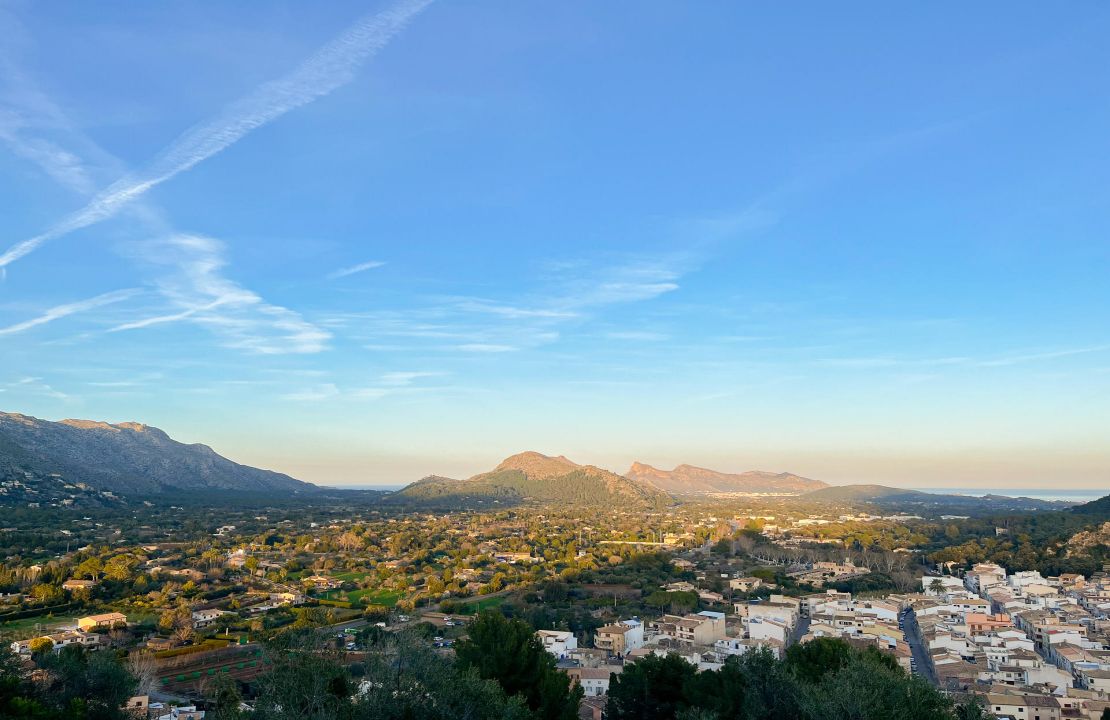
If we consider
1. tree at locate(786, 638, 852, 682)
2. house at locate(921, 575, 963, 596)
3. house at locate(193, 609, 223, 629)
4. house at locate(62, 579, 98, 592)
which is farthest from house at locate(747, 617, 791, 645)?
house at locate(62, 579, 98, 592)

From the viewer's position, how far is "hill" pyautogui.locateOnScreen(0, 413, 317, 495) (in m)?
98.2

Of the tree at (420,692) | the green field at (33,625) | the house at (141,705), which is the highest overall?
the tree at (420,692)

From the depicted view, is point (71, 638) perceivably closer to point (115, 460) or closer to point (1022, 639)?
point (1022, 639)

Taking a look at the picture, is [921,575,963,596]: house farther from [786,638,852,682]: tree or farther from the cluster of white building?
[786,638,852,682]: tree

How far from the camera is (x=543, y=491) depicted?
17950 centimetres

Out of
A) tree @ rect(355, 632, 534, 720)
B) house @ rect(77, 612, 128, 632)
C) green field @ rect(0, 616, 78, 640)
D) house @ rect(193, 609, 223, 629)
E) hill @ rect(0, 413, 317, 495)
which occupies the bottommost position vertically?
house @ rect(193, 609, 223, 629)

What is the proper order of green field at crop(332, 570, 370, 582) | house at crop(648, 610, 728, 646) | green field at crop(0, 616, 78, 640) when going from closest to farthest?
green field at crop(0, 616, 78, 640) → house at crop(648, 610, 728, 646) → green field at crop(332, 570, 370, 582)

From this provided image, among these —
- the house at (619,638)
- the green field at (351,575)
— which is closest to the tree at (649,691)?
the house at (619,638)

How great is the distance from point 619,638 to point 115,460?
128853 millimetres

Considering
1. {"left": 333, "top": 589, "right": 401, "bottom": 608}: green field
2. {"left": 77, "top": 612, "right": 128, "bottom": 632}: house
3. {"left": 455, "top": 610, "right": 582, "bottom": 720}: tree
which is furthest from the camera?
{"left": 333, "top": 589, "right": 401, "bottom": 608}: green field

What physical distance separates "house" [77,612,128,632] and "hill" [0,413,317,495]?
68.3 metres

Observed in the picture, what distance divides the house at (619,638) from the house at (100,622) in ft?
68.2

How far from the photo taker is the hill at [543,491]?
154 m

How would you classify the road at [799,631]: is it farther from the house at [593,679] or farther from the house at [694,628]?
the house at [593,679]
